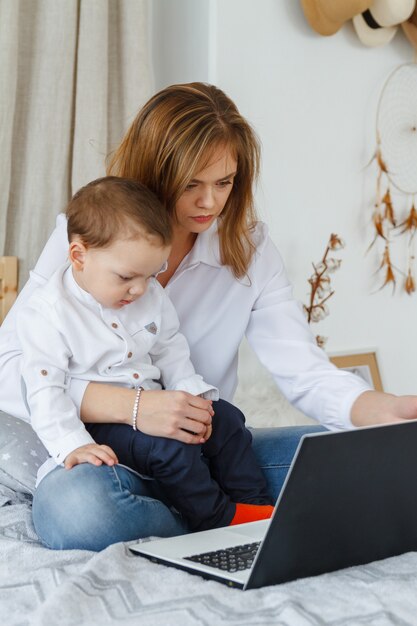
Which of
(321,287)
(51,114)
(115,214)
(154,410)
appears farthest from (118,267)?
(321,287)

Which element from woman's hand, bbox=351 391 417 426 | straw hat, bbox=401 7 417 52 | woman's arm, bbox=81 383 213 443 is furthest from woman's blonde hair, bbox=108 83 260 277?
straw hat, bbox=401 7 417 52

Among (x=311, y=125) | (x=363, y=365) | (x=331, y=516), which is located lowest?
(x=363, y=365)

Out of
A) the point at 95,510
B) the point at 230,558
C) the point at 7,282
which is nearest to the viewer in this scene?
the point at 230,558

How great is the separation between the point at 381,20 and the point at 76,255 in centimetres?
192

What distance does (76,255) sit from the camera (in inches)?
59.9

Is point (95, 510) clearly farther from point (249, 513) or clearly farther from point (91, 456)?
point (249, 513)

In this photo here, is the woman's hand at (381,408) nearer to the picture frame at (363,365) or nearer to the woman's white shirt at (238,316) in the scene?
the woman's white shirt at (238,316)

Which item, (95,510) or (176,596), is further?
(95,510)

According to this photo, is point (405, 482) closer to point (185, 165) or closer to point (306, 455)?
point (306, 455)

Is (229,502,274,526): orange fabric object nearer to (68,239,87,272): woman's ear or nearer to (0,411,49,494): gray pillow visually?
(0,411,49,494): gray pillow

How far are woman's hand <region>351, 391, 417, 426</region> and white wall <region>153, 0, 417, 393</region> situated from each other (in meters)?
1.38

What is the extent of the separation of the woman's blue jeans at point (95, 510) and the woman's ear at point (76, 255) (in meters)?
0.35

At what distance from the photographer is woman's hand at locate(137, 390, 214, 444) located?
1.42m

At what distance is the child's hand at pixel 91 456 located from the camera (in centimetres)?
137
